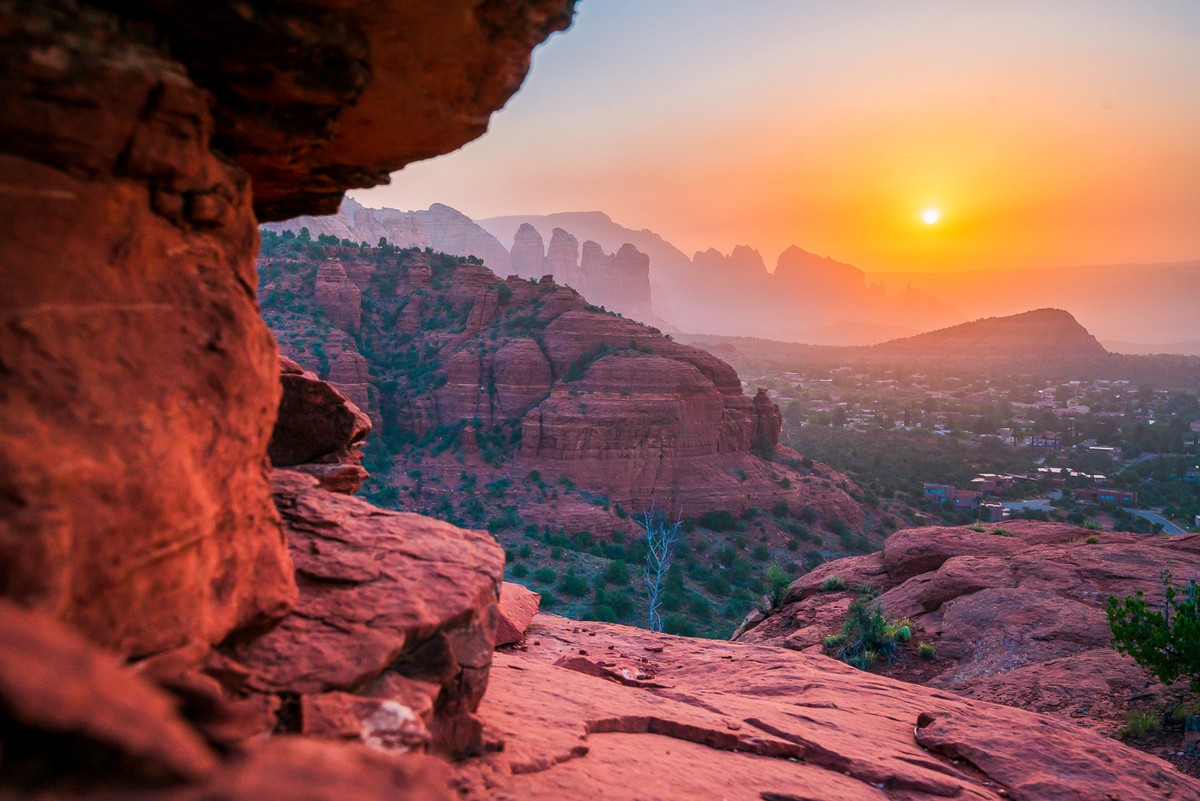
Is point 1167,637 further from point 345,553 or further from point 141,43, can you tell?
point 141,43

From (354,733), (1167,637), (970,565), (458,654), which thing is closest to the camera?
(354,733)

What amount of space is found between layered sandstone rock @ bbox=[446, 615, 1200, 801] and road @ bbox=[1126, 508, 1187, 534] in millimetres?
38835

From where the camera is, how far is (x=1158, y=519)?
40750mm

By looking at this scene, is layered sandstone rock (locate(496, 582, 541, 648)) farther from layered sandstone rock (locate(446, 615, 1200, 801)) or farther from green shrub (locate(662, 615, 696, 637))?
green shrub (locate(662, 615, 696, 637))

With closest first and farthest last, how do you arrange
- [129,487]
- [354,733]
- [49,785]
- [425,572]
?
1. [49,785]
2. [129,487]
3. [354,733]
4. [425,572]

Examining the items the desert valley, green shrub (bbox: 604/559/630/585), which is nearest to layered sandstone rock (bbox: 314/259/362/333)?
green shrub (bbox: 604/559/630/585)

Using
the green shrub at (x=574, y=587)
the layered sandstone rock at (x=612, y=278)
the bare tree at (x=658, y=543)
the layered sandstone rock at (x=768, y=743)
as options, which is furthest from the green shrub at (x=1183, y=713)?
the layered sandstone rock at (x=612, y=278)

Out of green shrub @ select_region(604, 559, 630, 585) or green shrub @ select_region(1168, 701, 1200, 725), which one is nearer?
green shrub @ select_region(1168, 701, 1200, 725)

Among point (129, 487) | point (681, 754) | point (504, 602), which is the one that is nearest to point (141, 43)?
point (129, 487)

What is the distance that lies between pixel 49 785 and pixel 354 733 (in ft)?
7.08

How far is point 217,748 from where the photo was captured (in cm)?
249

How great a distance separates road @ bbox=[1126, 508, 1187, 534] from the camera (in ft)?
127

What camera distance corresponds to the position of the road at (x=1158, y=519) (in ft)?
127

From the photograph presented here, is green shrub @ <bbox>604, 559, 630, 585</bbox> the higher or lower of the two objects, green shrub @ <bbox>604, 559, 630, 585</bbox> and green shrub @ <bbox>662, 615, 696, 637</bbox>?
the higher
